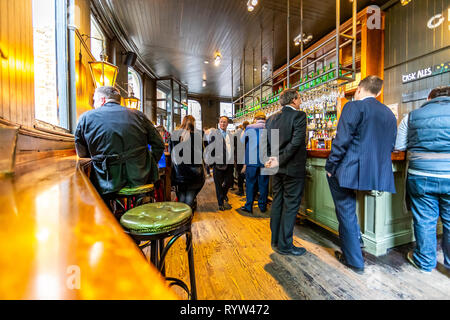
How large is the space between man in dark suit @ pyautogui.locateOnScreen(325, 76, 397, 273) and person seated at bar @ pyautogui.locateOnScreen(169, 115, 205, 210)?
5.37ft

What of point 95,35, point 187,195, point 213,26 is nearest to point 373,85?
point 187,195

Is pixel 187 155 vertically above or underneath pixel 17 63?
underneath

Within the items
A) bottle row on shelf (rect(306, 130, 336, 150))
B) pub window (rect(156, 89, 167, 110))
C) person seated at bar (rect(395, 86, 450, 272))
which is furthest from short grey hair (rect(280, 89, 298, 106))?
pub window (rect(156, 89, 167, 110))

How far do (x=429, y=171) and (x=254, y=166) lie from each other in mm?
1965

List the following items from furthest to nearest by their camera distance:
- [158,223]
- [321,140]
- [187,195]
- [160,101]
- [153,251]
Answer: [160,101] → [321,140] → [187,195] → [153,251] → [158,223]

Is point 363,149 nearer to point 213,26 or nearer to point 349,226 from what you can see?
point 349,226

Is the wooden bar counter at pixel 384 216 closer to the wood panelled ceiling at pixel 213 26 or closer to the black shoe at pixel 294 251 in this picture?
the black shoe at pixel 294 251

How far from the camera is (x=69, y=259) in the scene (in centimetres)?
27

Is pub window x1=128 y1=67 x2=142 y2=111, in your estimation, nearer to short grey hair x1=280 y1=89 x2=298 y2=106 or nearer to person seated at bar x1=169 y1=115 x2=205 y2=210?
person seated at bar x1=169 y1=115 x2=205 y2=210

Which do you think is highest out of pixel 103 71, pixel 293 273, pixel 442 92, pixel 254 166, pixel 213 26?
pixel 213 26

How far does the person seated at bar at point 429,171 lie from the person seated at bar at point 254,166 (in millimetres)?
1720

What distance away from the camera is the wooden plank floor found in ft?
4.76

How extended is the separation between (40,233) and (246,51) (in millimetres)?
6463
